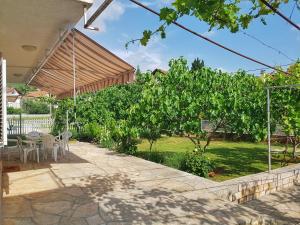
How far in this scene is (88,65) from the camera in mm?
12711

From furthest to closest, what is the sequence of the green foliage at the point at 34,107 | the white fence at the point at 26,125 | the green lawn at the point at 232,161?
the green foliage at the point at 34,107
the white fence at the point at 26,125
the green lawn at the point at 232,161

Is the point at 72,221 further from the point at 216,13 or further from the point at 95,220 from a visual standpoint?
the point at 216,13

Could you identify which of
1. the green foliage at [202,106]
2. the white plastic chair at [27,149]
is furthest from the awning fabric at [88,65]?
the white plastic chair at [27,149]

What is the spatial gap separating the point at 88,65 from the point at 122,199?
21.2 feet

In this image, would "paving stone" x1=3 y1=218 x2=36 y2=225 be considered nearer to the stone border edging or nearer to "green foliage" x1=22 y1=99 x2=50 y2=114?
the stone border edging

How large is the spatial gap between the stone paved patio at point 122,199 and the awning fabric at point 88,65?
3.70 metres

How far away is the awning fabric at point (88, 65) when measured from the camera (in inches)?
418

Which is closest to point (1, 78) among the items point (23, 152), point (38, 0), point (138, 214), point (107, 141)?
point (38, 0)

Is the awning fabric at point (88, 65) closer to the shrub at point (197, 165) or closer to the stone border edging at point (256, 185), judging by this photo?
the shrub at point (197, 165)

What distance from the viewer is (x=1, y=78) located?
5.95m

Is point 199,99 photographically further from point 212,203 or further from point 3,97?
point 3,97

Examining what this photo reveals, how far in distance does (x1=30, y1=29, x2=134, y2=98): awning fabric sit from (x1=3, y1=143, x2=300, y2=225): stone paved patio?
3.70 metres

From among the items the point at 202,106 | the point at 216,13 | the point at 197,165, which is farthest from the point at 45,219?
the point at 202,106

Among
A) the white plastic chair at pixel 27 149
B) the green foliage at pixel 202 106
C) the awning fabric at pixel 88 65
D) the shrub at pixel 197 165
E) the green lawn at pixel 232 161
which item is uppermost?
the awning fabric at pixel 88 65
